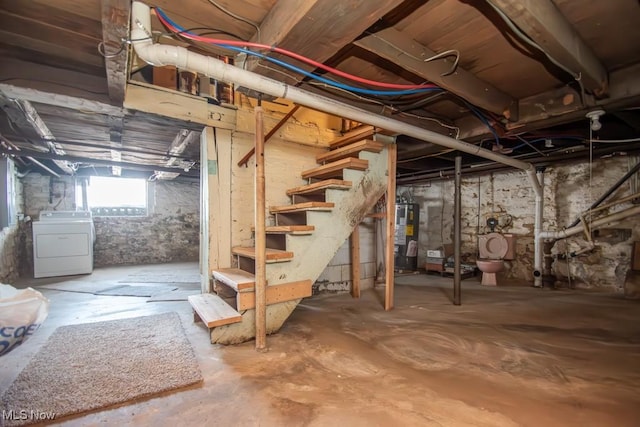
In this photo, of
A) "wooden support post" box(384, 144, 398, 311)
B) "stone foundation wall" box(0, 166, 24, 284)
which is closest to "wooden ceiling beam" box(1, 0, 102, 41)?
"wooden support post" box(384, 144, 398, 311)

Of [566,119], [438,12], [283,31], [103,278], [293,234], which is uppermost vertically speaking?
[438,12]

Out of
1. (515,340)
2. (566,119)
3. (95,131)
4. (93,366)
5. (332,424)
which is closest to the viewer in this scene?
(332,424)

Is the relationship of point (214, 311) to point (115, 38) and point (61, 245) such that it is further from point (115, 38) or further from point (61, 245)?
point (61, 245)

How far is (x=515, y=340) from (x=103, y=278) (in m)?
5.65

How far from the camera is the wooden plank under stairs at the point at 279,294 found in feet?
6.59

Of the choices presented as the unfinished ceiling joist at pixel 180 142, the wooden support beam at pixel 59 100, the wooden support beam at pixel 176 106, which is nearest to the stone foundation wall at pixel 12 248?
the unfinished ceiling joist at pixel 180 142

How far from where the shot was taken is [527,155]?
12.4ft

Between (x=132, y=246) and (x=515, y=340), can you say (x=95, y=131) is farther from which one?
(x=515, y=340)

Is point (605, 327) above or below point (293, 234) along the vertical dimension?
below

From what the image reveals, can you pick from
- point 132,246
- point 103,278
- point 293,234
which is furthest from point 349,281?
point 132,246

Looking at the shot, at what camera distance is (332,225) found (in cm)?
237

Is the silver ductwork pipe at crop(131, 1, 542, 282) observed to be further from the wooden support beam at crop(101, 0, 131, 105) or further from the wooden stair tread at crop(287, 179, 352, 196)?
the wooden stair tread at crop(287, 179, 352, 196)

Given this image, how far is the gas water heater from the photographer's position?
5.66 m

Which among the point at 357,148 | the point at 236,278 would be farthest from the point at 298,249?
the point at 357,148
